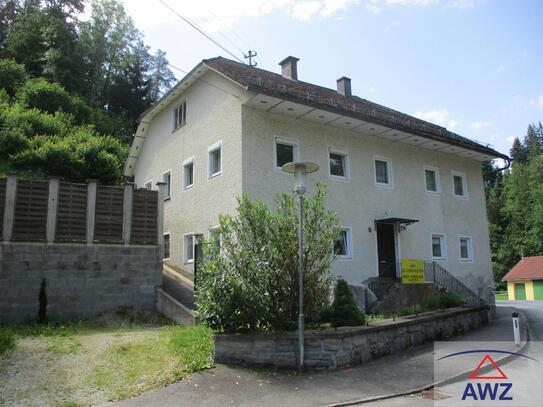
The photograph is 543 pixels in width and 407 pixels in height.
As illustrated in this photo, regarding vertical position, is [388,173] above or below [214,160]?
below

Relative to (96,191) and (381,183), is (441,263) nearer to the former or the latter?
(381,183)

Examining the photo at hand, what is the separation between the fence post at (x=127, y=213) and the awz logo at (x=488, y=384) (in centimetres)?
1058

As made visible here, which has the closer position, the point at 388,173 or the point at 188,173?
the point at 388,173

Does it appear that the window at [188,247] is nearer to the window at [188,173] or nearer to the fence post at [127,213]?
the window at [188,173]

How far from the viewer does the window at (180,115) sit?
20812 mm

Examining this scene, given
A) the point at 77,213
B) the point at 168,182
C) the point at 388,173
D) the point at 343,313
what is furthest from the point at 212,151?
the point at 343,313

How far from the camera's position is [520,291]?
165 ft

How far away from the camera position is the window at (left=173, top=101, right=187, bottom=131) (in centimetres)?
2081

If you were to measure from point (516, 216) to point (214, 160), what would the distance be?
62.4 metres

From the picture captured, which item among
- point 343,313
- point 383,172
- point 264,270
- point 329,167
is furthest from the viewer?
point 383,172

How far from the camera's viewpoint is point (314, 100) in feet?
53.4

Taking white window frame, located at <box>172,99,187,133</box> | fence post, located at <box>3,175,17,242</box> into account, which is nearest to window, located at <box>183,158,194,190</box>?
white window frame, located at <box>172,99,187,133</box>

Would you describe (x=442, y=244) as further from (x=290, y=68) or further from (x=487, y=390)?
(x=487, y=390)

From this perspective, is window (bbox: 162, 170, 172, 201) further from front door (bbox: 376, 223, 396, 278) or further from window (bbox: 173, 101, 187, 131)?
front door (bbox: 376, 223, 396, 278)
